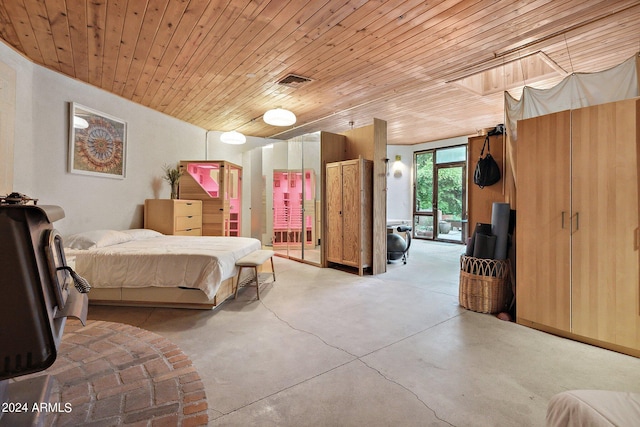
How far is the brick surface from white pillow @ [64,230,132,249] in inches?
74.4

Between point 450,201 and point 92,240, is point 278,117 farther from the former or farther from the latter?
point 450,201

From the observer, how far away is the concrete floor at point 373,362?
166cm

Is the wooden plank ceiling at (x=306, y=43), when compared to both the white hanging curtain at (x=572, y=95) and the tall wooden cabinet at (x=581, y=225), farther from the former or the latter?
the tall wooden cabinet at (x=581, y=225)

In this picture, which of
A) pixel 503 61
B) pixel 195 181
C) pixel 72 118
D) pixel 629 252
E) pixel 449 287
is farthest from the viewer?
pixel 195 181

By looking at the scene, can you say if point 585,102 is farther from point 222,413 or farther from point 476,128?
point 476,128

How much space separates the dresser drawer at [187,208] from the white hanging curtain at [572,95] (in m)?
5.00

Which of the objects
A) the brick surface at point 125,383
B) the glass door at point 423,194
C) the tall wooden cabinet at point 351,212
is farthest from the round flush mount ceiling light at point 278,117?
the glass door at point 423,194

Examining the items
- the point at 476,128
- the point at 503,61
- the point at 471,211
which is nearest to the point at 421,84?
the point at 503,61

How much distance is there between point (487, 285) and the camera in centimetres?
319

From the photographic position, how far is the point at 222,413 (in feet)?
5.30

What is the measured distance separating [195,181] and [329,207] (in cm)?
280

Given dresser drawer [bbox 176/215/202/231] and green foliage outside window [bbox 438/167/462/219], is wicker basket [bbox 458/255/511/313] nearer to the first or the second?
dresser drawer [bbox 176/215/202/231]

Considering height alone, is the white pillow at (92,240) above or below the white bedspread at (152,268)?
above

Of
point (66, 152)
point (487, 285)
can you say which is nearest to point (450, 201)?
point (487, 285)
